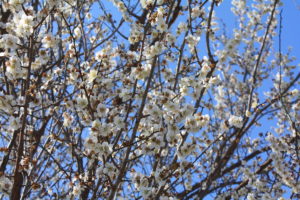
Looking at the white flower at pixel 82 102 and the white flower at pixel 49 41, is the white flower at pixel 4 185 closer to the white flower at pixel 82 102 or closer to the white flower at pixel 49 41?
the white flower at pixel 82 102

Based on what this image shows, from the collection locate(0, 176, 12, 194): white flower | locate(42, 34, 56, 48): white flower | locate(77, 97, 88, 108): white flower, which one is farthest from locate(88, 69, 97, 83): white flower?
locate(0, 176, 12, 194): white flower

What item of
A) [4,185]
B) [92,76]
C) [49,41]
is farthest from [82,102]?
[4,185]

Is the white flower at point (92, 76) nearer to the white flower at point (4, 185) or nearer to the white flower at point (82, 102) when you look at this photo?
the white flower at point (82, 102)

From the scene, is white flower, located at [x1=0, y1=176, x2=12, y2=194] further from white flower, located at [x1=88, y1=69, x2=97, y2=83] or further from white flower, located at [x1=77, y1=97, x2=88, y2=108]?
white flower, located at [x1=88, y1=69, x2=97, y2=83]

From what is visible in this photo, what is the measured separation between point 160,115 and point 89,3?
3264mm

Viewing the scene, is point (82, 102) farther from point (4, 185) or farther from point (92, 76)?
point (4, 185)

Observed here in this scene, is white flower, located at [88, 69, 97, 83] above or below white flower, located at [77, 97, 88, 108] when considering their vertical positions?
above

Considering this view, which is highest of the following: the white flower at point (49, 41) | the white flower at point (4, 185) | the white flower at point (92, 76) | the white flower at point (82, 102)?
the white flower at point (49, 41)

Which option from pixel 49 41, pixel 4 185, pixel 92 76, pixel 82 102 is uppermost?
pixel 49 41

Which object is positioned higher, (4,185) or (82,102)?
(82,102)

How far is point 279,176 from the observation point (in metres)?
5.64

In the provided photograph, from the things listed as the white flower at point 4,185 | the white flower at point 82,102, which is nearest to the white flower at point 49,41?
the white flower at point 82,102

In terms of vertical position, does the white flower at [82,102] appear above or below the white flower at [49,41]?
below

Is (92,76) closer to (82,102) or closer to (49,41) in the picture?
(82,102)
